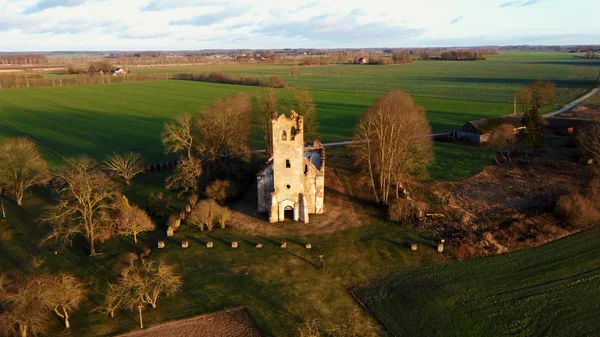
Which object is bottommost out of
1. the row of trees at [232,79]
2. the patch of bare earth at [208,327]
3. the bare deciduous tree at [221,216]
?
the patch of bare earth at [208,327]

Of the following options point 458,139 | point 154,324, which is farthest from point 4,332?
point 458,139

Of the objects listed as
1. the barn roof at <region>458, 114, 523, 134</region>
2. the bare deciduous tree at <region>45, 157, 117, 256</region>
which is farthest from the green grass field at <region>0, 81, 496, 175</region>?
the bare deciduous tree at <region>45, 157, 117, 256</region>

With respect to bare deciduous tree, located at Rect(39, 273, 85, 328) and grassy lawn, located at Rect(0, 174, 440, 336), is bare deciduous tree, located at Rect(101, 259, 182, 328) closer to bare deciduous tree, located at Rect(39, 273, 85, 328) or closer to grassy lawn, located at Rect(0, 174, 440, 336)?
grassy lawn, located at Rect(0, 174, 440, 336)

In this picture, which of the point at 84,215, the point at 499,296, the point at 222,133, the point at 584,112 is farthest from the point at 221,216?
the point at 584,112

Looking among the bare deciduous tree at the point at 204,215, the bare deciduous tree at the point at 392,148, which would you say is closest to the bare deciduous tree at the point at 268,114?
A: the bare deciduous tree at the point at 392,148

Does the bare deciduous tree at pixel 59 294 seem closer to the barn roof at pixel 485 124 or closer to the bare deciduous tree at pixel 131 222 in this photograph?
the bare deciduous tree at pixel 131 222

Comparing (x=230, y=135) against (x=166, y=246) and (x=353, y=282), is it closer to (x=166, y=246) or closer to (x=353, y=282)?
(x=166, y=246)
